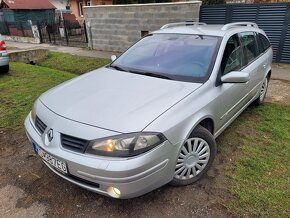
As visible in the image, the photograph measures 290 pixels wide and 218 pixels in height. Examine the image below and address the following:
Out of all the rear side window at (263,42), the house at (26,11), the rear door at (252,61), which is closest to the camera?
the rear door at (252,61)

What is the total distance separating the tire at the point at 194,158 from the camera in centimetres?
251

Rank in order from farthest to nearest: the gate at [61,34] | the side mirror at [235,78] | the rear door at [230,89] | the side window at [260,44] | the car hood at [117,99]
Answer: the gate at [61,34] < the side window at [260,44] < the rear door at [230,89] < the side mirror at [235,78] < the car hood at [117,99]

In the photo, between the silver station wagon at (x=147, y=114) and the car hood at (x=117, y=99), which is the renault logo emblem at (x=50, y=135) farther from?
the car hood at (x=117, y=99)

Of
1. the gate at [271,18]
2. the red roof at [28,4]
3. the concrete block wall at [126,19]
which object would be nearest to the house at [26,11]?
the red roof at [28,4]

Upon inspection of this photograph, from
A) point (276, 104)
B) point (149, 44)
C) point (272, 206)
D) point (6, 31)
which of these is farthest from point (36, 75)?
point (6, 31)

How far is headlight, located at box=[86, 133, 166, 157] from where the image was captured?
2020 mm

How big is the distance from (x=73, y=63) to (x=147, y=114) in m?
7.81

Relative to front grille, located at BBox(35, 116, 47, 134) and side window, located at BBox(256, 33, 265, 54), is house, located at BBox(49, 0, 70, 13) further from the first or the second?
front grille, located at BBox(35, 116, 47, 134)

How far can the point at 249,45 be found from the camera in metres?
3.88

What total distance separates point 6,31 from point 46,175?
18258 millimetres

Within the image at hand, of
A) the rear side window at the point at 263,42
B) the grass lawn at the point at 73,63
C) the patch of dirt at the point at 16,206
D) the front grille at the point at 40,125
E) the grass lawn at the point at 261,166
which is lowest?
the grass lawn at the point at 73,63

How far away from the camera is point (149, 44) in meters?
3.59

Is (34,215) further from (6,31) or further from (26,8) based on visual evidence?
(26,8)

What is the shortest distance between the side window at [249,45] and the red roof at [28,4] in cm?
2133
